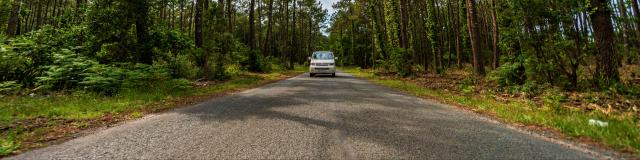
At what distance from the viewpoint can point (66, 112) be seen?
22.4 feet

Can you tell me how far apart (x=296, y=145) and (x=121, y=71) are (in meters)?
8.49

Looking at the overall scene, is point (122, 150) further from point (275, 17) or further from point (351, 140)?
point (275, 17)

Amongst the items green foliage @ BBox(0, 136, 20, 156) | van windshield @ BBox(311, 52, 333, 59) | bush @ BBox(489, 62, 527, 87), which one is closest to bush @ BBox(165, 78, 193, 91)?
green foliage @ BBox(0, 136, 20, 156)

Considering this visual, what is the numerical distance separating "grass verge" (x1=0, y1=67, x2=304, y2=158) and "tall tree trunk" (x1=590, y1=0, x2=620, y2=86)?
33.2ft

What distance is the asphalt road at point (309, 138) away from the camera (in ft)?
12.2

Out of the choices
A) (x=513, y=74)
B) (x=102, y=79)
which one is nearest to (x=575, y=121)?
(x=513, y=74)

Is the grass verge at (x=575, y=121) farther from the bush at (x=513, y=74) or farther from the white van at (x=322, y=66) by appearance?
the white van at (x=322, y=66)

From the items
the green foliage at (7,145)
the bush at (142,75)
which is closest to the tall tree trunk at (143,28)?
Answer: the bush at (142,75)

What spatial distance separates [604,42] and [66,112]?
12.0 metres

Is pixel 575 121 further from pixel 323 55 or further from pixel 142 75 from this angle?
pixel 323 55

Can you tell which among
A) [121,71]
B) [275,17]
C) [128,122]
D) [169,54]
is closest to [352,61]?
[275,17]

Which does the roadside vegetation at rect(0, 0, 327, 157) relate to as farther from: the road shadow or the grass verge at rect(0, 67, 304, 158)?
the road shadow

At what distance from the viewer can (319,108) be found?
23.4 ft

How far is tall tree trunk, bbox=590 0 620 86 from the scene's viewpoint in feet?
28.6
